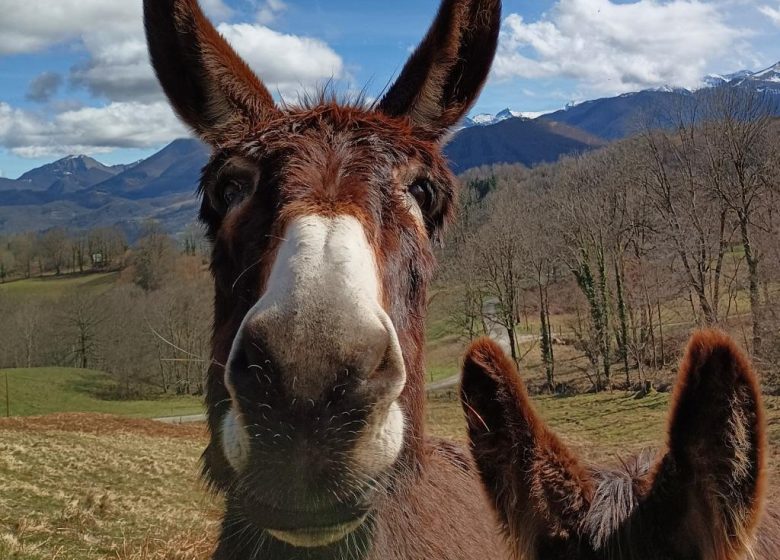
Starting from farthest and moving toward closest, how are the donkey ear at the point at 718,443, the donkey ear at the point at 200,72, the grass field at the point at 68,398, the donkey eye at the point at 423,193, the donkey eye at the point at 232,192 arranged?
1. the grass field at the point at 68,398
2. the donkey ear at the point at 200,72
3. the donkey eye at the point at 423,193
4. the donkey eye at the point at 232,192
5. the donkey ear at the point at 718,443

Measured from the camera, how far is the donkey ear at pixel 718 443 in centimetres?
160

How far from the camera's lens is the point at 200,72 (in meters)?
3.44

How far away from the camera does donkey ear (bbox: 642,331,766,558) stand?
1.60 meters

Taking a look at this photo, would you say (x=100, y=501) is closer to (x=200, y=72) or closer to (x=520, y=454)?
(x=200, y=72)

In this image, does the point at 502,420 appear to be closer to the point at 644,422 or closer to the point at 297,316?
the point at 297,316

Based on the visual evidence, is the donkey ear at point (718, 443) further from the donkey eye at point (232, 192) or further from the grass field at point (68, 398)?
the grass field at point (68, 398)

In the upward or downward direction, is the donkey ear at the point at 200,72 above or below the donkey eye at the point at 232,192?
above

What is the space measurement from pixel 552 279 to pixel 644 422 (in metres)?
15.4

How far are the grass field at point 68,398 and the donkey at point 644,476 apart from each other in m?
44.3

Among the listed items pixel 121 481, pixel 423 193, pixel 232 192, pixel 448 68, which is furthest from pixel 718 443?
pixel 121 481

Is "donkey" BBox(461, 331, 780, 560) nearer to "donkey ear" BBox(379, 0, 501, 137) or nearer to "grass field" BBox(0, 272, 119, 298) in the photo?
"donkey ear" BBox(379, 0, 501, 137)

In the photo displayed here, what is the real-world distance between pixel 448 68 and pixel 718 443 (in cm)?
271

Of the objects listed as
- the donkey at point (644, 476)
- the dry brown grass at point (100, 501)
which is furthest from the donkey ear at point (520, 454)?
the dry brown grass at point (100, 501)

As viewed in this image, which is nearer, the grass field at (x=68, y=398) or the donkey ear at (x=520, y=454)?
the donkey ear at (x=520, y=454)
